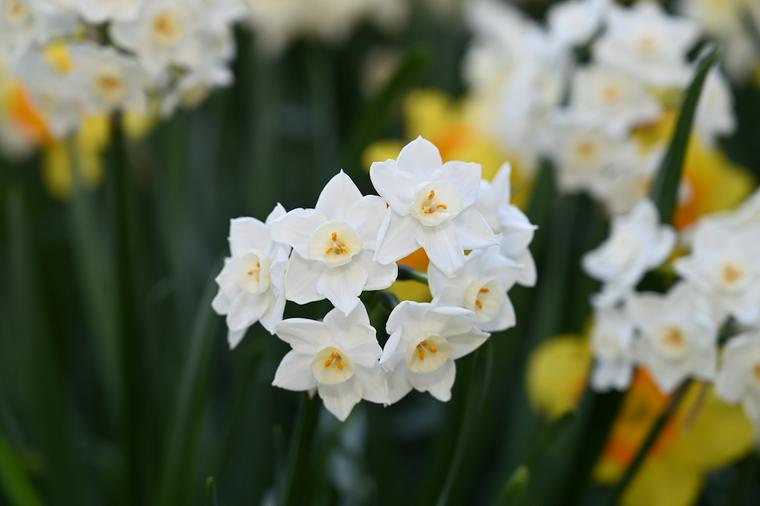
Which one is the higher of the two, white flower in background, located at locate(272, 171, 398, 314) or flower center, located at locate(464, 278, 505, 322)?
white flower in background, located at locate(272, 171, 398, 314)

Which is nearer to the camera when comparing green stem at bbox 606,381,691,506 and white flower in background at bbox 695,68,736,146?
green stem at bbox 606,381,691,506

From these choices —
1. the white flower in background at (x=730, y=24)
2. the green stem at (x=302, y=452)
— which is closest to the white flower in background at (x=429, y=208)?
the green stem at (x=302, y=452)

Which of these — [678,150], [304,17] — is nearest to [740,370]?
[678,150]

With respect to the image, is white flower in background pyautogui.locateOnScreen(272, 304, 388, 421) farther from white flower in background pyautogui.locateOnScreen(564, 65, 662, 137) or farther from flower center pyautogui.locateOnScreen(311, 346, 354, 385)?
white flower in background pyautogui.locateOnScreen(564, 65, 662, 137)

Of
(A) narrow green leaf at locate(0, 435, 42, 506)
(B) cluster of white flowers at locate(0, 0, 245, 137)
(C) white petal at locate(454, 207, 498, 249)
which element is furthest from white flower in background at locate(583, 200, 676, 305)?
(A) narrow green leaf at locate(0, 435, 42, 506)

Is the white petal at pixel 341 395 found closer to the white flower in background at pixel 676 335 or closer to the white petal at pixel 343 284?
the white petal at pixel 343 284

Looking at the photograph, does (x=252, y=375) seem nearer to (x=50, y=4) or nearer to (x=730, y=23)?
(x=50, y=4)
